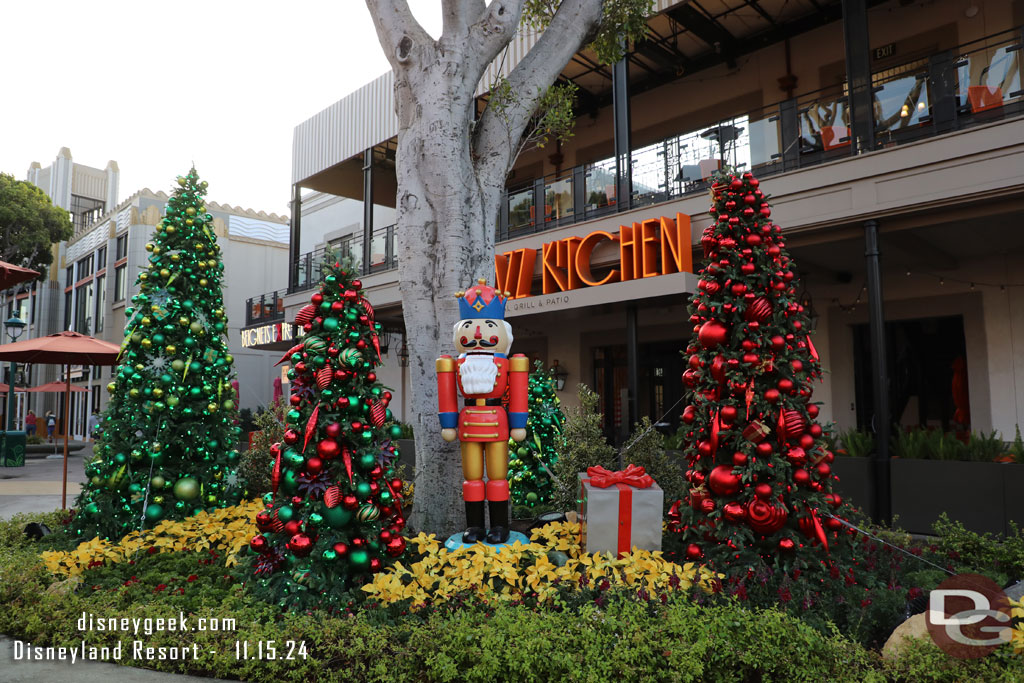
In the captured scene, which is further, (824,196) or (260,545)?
(824,196)

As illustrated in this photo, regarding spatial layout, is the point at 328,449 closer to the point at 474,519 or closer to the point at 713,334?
the point at 474,519

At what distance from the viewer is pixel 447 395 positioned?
4.94 m

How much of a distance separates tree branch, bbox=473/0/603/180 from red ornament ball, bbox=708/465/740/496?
3528mm

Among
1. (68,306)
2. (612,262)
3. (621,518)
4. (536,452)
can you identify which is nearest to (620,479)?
(621,518)

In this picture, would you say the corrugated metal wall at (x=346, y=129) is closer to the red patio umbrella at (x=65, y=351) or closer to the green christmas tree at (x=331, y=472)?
the red patio umbrella at (x=65, y=351)

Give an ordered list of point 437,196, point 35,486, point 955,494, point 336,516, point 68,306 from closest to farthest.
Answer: point 336,516
point 437,196
point 955,494
point 35,486
point 68,306

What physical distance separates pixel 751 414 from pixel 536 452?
3491 millimetres

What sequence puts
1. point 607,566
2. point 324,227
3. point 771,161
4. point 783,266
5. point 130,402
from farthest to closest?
point 324,227 < point 771,161 < point 130,402 < point 783,266 < point 607,566

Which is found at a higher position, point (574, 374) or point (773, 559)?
point (574, 374)

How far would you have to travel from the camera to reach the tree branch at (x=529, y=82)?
631 cm

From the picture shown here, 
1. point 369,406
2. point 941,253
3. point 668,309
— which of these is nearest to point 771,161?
point 941,253

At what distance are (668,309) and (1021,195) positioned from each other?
21.8ft

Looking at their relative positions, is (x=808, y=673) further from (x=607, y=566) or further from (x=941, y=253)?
(x=941, y=253)

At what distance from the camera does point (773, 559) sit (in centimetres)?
450
